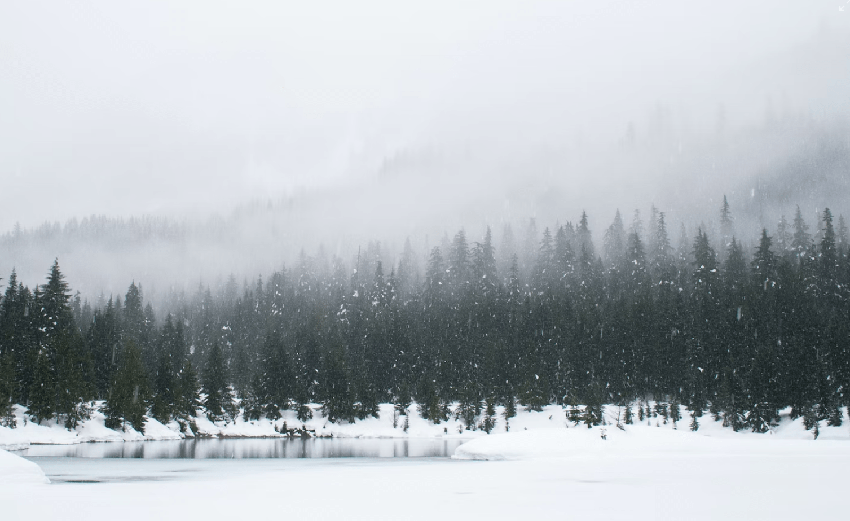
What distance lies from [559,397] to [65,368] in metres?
71.3

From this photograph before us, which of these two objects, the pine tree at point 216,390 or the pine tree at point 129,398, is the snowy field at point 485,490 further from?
the pine tree at point 216,390

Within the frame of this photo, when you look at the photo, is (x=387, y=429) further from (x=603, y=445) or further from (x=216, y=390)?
(x=603, y=445)

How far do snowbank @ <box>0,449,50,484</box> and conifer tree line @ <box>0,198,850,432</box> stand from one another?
3363cm

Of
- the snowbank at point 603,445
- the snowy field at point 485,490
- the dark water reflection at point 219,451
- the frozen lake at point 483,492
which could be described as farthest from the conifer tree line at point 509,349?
the frozen lake at point 483,492

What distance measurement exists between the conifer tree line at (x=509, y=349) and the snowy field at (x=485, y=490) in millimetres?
17041

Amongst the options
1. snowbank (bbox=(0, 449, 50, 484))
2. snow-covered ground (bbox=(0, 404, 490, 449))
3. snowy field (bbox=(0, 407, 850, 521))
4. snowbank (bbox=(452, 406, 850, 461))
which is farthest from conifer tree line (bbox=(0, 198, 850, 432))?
snowbank (bbox=(0, 449, 50, 484))

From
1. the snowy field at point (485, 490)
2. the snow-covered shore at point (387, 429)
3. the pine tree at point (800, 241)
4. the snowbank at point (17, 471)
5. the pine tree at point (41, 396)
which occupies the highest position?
the pine tree at point (800, 241)

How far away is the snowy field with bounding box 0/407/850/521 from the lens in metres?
15.7

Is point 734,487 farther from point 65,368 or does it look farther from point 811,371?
point 65,368

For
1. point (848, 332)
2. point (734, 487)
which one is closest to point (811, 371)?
point (848, 332)

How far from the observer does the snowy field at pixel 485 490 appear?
1571 centimetres

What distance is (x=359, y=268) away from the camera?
190m

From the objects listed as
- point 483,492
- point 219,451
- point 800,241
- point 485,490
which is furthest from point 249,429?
point 800,241

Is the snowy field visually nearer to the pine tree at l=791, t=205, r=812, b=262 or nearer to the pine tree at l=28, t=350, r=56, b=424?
the pine tree at l=28, t=350, r=56, b=424
